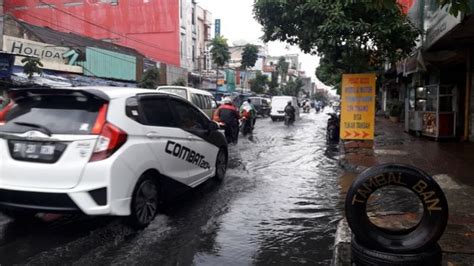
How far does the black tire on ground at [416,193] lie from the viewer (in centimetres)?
344

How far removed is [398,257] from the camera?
3.44 metres

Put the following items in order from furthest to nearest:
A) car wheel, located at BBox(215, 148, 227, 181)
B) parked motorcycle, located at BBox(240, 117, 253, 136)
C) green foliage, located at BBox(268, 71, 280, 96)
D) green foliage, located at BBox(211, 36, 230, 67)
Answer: green foliage, located at BBox(268, 71, 280, 96) → green foliage, located at BBox(211, 36, 230, 67) → parked motorcycle, located at BBox(240, 117, 253, 136) → car wheel, located at BBox(215, 148, 227, 181)

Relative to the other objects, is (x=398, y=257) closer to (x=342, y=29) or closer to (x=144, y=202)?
(x=144, y=202)

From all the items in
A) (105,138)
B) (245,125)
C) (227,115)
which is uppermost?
(227,115)

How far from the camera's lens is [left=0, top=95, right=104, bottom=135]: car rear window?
490 cm

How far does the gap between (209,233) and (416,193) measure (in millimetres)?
2655

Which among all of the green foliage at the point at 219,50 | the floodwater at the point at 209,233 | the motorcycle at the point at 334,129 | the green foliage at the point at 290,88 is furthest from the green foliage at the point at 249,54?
Result: the floodwater at the point at 209,233

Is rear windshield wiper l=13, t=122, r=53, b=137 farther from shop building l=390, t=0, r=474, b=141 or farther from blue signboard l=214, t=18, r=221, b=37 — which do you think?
blue signboard l=214, t=18, r=221, b=37

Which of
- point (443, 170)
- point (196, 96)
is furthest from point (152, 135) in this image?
point (196, 96)

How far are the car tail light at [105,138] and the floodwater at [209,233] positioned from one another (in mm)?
971

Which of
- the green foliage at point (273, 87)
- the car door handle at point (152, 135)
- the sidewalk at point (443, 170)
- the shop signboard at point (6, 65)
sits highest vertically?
the green foliage at point (273, 87)

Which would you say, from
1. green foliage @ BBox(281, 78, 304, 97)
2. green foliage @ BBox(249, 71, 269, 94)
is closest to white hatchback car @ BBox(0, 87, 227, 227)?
green foliage @ BBox(249, 71, 269, 94)

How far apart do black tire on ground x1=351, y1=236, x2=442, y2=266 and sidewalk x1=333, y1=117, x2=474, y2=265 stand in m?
0.48

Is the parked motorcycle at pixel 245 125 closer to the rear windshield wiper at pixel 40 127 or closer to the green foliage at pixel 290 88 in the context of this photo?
the rear windshield wiper at pixel 40 127
